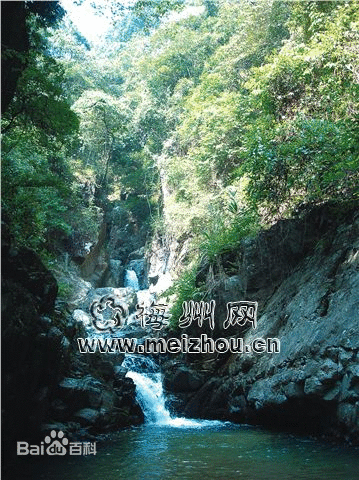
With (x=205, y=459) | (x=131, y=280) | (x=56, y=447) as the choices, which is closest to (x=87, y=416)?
(x=56, y=447)

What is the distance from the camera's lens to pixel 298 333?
928 cm

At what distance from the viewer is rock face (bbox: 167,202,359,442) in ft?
25.0

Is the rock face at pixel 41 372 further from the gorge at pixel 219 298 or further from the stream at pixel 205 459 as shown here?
the stream at pixel 205 459

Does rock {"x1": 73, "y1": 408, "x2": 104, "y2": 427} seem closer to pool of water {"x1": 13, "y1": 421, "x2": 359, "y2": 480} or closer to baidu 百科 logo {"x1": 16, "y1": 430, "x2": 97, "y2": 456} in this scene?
pool of water {"x1": 13, "y1": 421, "x2": 359, "y2": 480}

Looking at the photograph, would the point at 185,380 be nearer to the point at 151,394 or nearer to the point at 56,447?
the point at 151,394

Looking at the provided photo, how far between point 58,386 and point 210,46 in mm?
26635

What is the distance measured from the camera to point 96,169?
98.5 feet

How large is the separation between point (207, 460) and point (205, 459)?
82 mm

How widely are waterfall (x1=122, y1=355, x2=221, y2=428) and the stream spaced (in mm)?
1652

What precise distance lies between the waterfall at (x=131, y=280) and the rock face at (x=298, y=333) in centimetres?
1418

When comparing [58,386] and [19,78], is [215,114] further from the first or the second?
[58,386]

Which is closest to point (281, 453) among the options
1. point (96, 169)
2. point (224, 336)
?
point (224, 336)

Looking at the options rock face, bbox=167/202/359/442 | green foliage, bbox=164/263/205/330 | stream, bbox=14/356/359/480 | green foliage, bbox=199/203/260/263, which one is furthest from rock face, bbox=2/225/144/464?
green foliage, bbox=199/203/260/263

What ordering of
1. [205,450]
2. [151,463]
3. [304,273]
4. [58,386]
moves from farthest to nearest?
1. [304,273]
2. [58,386]
3. [205,450]
4. [151,463]
